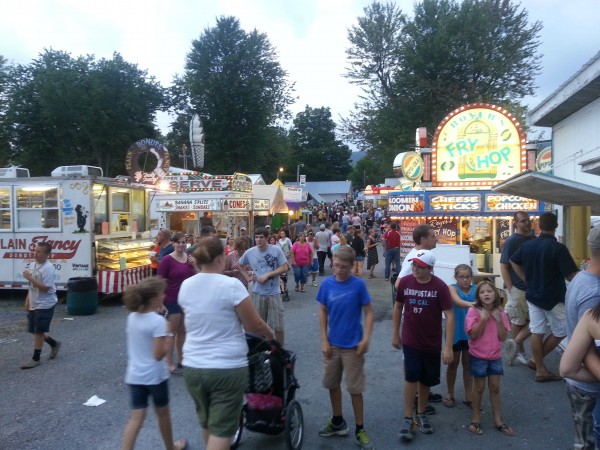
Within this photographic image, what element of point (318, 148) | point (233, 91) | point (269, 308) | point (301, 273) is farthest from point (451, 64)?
point (318, 148)

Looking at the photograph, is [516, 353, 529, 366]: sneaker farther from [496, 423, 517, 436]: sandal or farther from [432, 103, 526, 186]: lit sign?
[432, 103, 526, 186]: lit sign

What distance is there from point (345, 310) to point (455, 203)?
350 inches

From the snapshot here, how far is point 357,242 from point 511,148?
472 centimetres

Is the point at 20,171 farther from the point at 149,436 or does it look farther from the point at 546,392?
the point at 546,392

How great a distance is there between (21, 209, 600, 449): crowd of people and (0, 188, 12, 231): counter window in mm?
5339

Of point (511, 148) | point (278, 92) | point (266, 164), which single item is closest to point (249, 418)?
point (511, 148)

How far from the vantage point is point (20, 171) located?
1096 centimetres

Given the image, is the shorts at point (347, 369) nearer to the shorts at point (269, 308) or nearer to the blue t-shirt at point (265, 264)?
the shorts at point (269, 308)

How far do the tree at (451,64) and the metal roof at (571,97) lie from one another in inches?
687

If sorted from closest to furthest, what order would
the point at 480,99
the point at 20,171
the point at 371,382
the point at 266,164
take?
the point at 371,382, the point at 20,171, the point at 480,99, the point at 266,164

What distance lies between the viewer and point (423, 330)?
13.2ft

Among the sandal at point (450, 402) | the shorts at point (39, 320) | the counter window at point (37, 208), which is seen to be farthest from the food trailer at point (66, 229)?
the sandal at point (450, 402)

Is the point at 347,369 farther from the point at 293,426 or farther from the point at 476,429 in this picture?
the point at 476,429

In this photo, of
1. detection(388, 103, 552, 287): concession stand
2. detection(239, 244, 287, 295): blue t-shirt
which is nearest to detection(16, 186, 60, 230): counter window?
detection(239, 244, 287, 295): blue t-shirt
